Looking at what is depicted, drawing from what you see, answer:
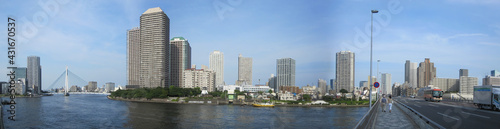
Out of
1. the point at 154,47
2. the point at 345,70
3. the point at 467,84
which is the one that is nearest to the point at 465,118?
the point at 154,47

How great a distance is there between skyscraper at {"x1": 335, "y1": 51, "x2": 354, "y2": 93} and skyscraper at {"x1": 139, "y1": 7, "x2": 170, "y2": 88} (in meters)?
92.4

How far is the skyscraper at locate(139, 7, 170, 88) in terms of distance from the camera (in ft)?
521

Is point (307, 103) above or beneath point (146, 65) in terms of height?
beneath

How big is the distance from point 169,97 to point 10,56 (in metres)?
121

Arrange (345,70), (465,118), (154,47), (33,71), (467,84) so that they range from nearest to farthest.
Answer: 1. (465,118)
2. (154,47)
3. (345,70)
4. (467,84)
5. (33,71)

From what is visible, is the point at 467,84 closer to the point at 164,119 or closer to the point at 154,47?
the point at 154,47

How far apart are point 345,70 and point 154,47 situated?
108 meters

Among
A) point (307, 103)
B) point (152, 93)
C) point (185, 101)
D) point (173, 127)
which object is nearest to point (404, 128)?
point (173, 127)

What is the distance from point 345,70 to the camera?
176 m

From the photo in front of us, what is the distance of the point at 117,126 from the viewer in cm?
4384

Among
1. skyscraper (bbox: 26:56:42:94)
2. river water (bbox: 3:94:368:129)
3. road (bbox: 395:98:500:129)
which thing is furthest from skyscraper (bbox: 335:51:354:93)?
skyscraper (bbox: 26:56:42:94)

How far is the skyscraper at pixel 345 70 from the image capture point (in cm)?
15425

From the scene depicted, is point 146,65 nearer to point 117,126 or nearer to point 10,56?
point 117,126

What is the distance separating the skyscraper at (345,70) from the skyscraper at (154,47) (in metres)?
92.4
